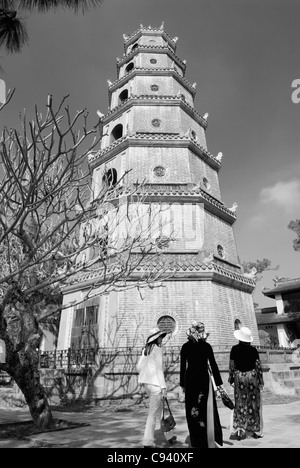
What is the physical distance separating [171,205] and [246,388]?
10.4 m

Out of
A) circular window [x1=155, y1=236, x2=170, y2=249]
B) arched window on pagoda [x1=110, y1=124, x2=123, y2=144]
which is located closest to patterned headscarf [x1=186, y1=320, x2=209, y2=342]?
circular window [x1=155, y1=236, x2=170, y2=249]

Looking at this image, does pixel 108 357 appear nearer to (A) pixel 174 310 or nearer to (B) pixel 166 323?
(B) pixel 166 323

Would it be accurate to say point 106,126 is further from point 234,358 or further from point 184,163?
point 234,358

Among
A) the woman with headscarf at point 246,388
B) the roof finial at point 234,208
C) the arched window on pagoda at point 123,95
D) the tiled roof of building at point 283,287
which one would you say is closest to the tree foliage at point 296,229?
the roof finial at point 234,208

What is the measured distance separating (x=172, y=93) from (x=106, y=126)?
14.3 ft

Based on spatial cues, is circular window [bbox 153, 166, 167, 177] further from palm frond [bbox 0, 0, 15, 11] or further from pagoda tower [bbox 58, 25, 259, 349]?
palm frond [bbox 0, 0, 15, 11]

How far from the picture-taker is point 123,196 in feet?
50.4

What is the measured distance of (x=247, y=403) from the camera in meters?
5.52

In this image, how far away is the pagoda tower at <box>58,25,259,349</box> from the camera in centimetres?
1310

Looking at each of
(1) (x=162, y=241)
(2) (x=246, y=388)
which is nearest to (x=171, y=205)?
(1) (x=162, y=241)

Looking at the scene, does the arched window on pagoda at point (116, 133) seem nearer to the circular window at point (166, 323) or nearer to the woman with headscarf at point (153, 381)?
the circular window at point (166, 323)

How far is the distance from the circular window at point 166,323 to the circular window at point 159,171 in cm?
702

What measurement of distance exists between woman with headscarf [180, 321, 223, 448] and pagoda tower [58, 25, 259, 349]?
6.67 meters

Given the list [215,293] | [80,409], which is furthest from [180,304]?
[80,409]
